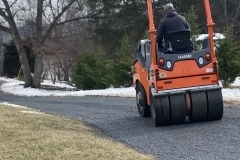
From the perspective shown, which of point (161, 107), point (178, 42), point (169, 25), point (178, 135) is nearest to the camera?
point (178, 135)

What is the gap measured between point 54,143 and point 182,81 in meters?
3.12

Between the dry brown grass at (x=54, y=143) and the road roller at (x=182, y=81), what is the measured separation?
1.43 m

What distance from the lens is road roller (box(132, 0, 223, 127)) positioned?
33.3 ft

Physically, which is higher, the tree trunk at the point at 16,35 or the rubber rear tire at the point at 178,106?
the tree trunk at the point at 16,35

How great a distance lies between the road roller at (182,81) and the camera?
10.2 m

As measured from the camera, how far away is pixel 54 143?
8.51 meters

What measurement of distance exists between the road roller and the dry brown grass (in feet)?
4.69

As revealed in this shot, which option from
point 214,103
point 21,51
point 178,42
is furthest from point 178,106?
point 21,51

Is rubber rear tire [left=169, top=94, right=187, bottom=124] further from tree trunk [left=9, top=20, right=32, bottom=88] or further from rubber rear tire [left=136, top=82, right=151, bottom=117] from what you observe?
tree trunk [left=9, top=20, right=32, bottom=88]

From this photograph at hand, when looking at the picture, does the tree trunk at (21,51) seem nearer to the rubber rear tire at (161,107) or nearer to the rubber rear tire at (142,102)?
the rubber rear tire at (142,102)

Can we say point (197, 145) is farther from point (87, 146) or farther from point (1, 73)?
point (1, 73)

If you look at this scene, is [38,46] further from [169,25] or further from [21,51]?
[169,25]

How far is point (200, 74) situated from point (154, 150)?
102 inches

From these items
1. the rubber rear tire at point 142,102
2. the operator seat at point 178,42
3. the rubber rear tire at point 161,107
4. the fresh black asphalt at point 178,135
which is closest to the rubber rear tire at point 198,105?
the fresh black asphalt at point 178,135
